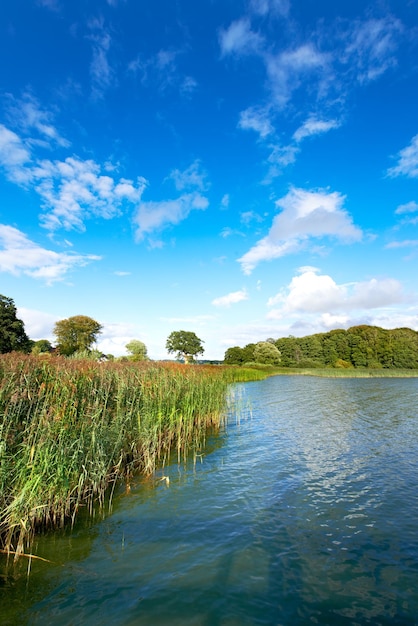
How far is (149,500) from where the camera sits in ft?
24.3

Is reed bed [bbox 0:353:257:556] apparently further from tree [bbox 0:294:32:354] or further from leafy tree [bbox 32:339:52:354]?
tree [bbox 0:294:32:354]

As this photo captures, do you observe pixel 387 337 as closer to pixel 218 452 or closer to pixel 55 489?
pixel 218 452

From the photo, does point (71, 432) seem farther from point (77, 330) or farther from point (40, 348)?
point (77, 330)

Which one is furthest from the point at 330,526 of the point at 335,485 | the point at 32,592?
the point at 32,592

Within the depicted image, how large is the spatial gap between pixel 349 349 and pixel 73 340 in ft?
237

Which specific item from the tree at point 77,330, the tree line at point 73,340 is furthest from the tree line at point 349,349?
the tree at point 77,330

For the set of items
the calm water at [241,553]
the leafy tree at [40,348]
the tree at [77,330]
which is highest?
the tree at [77,330]

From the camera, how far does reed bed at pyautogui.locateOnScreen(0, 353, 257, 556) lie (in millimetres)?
5273

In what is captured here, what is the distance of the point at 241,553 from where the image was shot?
216 inches

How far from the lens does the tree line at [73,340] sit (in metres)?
30.0

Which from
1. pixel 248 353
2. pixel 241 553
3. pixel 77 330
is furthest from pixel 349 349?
pixel 241 553

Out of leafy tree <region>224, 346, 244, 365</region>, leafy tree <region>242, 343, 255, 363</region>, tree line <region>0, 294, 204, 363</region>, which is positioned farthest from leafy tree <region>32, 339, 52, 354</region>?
leafy tree <region>242, 343, 255, 363</region>

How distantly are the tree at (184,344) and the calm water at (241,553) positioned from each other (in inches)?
2834

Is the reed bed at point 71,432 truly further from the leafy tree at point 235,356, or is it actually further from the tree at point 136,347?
the leafy tree at point 235,356
